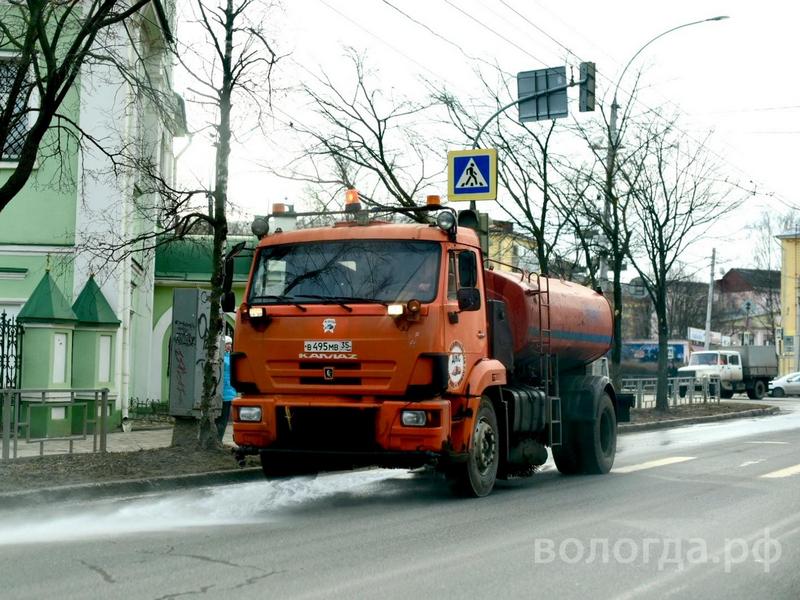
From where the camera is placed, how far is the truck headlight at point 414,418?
10.0m

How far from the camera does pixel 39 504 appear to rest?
10438 mm

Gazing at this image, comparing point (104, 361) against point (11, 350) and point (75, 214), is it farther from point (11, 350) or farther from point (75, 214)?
point (75, 214)

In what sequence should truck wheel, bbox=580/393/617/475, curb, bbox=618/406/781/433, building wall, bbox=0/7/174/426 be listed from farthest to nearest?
curb, bbox=618/406/781/433, building wall, bbox=0/7/174/426, truck wheel, bbox=580/393/617/475

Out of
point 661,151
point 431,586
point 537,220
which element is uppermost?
point 661,151

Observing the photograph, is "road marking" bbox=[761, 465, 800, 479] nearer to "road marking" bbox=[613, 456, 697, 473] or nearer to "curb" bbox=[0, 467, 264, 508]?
"road marking" bbox=[613, 456, 697, 473]

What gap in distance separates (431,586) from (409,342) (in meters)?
3.81

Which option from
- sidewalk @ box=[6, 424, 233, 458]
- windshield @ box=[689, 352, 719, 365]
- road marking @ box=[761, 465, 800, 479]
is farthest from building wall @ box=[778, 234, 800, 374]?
road marking @ box=[761, 465, 800, 479]

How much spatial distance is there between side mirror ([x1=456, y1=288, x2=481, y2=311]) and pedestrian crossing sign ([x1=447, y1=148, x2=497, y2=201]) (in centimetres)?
637

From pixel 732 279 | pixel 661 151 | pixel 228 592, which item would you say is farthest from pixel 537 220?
pixel 732 279

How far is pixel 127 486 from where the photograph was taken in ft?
37.1

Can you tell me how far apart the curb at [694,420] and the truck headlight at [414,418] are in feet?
49.3

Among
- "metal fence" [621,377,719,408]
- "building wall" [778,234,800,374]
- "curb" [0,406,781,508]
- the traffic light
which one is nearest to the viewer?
"curb" [0,406,781,508]

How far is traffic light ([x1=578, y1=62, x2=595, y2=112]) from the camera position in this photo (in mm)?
19516

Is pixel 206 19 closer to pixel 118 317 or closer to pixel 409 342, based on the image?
pixel 409 342
